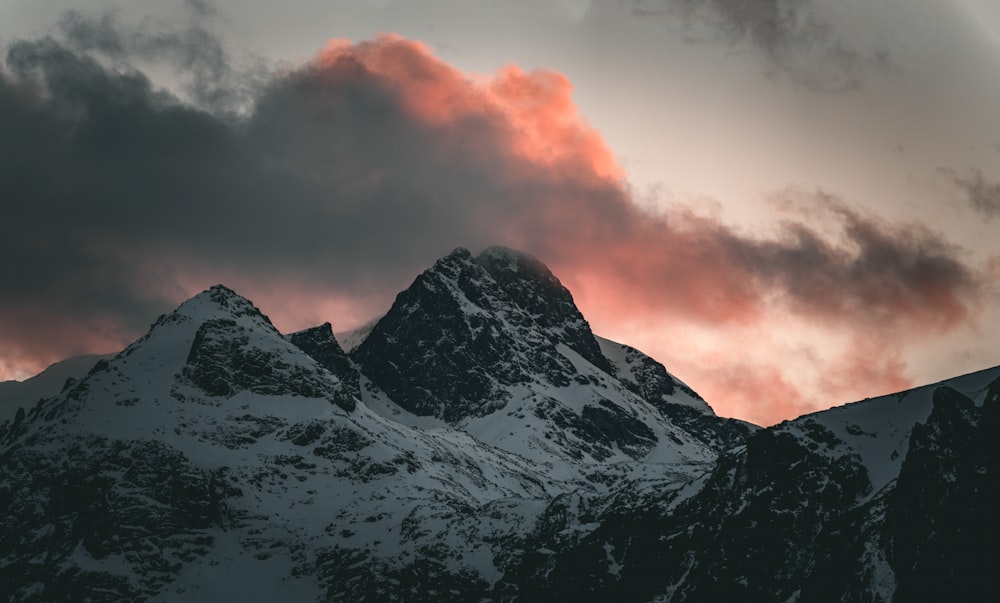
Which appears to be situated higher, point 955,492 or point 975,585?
point 955,492

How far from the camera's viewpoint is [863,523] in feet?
645

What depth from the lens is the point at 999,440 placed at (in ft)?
593

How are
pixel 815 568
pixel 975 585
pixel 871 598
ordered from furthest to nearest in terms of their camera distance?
pixel 815 568 < pixel 871 598 < pixel 975 585

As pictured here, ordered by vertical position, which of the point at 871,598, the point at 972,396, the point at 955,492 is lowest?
the point at 871,598

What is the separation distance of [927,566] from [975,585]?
804 cm

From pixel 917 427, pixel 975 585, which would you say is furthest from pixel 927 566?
pixel 917 427

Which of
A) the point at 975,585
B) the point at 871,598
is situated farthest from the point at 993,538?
the point at 871,598

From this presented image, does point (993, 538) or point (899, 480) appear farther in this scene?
point (899, 480)

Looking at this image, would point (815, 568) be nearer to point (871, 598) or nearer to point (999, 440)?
point (871, 598)

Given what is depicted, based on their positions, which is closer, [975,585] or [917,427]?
[975,585]

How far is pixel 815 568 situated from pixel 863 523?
910 cm

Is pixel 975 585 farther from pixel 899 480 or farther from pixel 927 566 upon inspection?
pixel 899 480

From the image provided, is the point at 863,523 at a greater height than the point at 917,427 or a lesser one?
lesser

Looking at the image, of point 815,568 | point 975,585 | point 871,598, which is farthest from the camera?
point 815,568
